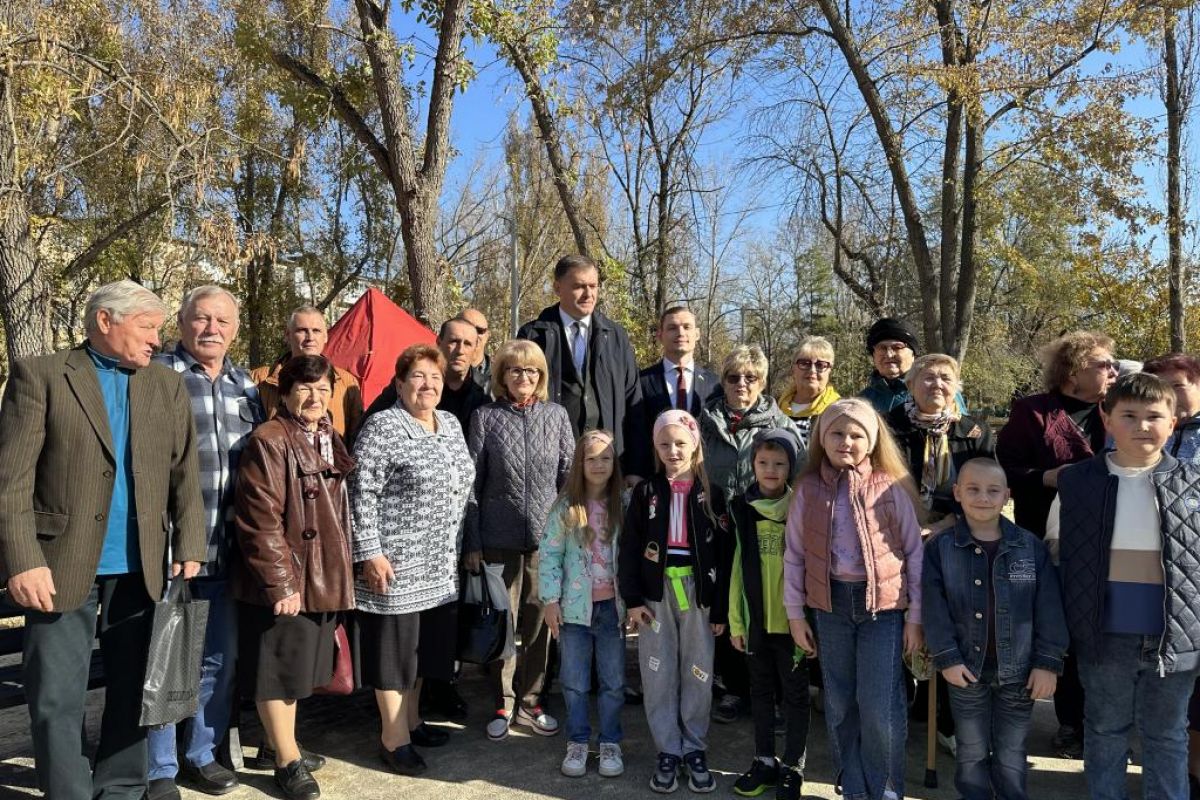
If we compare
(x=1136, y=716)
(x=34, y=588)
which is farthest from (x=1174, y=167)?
(x=34, y=588)

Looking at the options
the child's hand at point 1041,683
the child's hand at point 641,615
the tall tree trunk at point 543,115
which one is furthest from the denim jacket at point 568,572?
the tall tree trunk at point 543,115

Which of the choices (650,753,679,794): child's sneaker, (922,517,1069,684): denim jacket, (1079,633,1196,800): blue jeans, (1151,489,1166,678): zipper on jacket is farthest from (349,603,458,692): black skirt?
(1151,489,1166,678): zipper on jacket

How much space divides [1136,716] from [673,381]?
2782 mm

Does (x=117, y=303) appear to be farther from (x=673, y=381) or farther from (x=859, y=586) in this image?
(x=859, y=586)

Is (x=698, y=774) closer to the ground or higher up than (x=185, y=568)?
closer to the ground

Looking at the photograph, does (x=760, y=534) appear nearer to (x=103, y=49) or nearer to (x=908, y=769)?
(x=908, y=769)

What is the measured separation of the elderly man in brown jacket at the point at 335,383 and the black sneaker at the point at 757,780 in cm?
248

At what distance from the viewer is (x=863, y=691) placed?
3.38 m

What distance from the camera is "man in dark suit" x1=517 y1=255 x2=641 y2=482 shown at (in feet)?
16.4

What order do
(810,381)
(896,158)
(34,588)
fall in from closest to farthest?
(34,588) < (810,381) < (896,158)

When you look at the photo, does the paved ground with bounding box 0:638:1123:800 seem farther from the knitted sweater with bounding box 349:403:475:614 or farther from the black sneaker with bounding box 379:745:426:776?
the knitted sweater with bounding box 349:403:475:614

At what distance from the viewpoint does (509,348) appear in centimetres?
441

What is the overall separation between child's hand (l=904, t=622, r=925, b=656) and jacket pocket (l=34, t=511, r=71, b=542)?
330cm

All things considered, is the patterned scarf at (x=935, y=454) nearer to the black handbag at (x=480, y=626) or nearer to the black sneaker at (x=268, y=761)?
the black handbag at (x=480, y=626)
